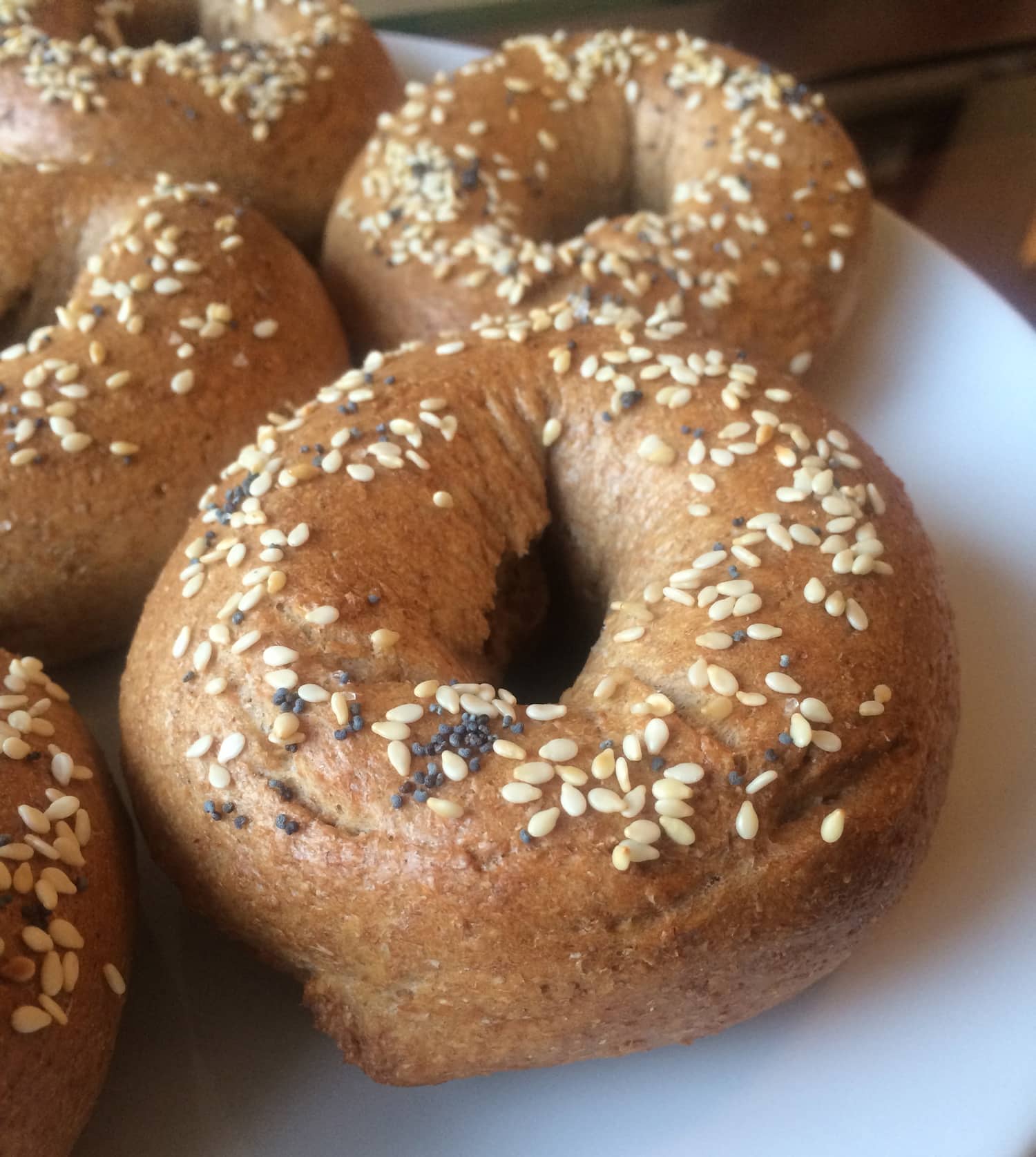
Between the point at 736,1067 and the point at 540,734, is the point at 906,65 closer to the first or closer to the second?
the point at 540,734

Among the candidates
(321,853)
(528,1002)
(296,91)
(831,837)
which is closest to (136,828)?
(321,853)

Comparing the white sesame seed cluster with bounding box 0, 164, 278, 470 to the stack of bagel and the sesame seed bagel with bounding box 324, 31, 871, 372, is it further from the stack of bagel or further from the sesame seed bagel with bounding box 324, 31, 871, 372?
the sesame seed bagel with bounding box 324, 31, 871, 372

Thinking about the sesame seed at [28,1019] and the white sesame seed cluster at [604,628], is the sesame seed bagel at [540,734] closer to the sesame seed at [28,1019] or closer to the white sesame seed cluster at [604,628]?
the white sesame seed cluster at [604,628]

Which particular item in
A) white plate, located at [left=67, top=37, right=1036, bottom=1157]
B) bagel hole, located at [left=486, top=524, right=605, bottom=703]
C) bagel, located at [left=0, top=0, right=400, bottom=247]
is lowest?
white plate, located at [left=67, top=37, right=1036, bottom=1157]

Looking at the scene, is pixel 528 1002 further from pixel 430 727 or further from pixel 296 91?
pixel 296 91

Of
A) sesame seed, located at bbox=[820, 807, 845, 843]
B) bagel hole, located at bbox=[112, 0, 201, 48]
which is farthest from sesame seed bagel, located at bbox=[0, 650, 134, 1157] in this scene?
bagel hole, located at bbox=[112, 0, 201, 48]

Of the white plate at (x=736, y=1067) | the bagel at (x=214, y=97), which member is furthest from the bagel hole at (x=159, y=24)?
the white plate at (x=736, y=1067)

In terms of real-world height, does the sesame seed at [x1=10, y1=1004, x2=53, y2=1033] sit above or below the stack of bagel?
below
